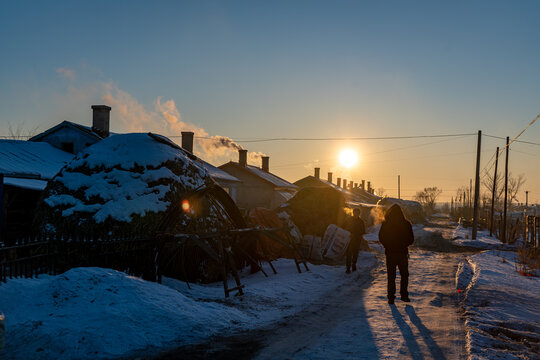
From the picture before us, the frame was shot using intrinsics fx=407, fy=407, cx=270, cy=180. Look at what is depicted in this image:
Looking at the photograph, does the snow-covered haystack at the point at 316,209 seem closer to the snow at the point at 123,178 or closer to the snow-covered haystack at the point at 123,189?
the snow at the point at 123,178

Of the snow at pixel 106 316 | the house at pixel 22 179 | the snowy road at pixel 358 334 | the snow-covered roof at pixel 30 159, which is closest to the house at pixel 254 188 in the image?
the snow-covered roof at pixel 30 159

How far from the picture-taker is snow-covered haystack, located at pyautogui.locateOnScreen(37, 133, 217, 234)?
1025cm

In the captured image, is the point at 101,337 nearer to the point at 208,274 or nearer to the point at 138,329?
the point at 138,329

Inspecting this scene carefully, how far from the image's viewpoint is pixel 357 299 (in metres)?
8.69

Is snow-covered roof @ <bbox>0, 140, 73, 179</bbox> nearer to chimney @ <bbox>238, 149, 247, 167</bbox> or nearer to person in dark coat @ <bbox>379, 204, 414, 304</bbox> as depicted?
person in dark coat @ <bbox>379, 204, 414, 304</bbox>

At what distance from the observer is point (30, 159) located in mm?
19109

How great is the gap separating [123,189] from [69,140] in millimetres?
15329

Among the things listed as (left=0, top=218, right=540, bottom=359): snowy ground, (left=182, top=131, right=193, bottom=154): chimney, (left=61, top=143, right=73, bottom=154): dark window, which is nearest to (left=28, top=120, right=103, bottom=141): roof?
(left=61, top=143, right=73, bottom=154): dark window

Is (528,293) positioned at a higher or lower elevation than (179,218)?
lower

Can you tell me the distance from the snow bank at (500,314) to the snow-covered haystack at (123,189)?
7.09m

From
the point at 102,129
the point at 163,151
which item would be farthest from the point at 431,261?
the point at 102,129

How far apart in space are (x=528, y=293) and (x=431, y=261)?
6483 millimetres

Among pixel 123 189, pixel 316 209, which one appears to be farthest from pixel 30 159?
pixel 316 209

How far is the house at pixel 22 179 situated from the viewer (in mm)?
16141
